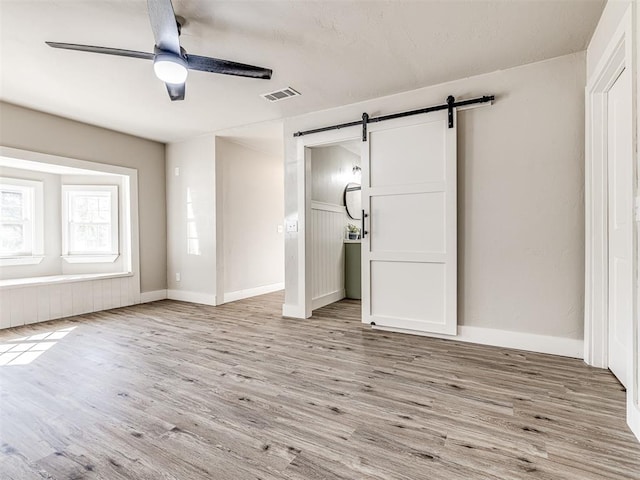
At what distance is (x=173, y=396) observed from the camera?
1.92 meters

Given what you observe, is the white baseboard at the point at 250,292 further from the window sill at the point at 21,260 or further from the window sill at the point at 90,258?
the window sill at the point at 21,260

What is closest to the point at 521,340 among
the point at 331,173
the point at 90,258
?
the point at 331,173

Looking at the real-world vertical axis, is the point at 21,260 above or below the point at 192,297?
above

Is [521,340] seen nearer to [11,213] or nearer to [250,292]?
[250,292]

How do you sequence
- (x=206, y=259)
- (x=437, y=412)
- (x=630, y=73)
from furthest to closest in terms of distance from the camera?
1. (x=206, y=259)
2. (x=437, y=412)
3. (x=630, y=73)

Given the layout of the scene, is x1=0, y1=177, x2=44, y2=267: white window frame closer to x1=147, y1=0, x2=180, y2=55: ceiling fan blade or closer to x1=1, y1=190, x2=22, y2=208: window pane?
x1=1, y1=190, x2=22, y2=208: window pane

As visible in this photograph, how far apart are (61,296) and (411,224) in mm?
4230

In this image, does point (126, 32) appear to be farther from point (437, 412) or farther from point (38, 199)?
point (38, 199)

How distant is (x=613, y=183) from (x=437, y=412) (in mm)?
1935

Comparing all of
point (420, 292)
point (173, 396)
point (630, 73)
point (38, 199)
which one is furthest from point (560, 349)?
point (38, 199)

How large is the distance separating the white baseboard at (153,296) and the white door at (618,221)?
17.3 ft

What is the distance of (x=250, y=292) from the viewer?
512cm

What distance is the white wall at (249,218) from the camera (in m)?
4.70

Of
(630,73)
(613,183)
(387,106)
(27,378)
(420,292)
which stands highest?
(387,106)
